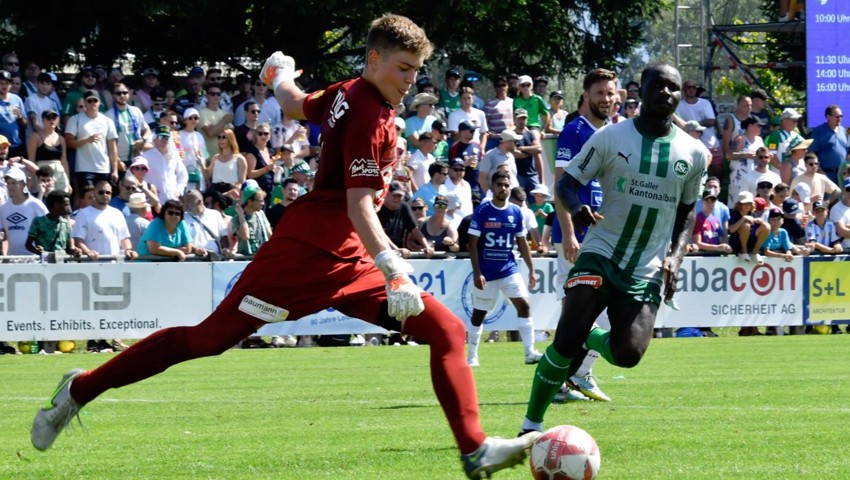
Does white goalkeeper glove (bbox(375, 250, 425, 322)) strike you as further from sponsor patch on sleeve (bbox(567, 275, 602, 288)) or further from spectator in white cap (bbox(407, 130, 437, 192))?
spectator in white cap (bbox(407, 130, 437, 192))

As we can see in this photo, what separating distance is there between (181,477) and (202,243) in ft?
40.7

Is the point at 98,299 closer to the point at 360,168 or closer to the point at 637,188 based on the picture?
the point at 637,188

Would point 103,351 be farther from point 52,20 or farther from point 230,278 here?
point 52,20

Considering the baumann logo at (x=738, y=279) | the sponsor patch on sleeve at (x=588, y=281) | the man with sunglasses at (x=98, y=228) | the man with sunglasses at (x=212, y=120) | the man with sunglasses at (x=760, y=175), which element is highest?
the man with sunglasses at (x=212, y=120)

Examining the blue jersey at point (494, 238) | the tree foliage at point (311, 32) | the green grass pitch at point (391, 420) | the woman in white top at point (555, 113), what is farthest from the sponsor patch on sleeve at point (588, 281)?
the tree foliage at point (311, 32)

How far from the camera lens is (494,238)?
52.7 ft

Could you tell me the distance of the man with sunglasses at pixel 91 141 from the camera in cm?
1914

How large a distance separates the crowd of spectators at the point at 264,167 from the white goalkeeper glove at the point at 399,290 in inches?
450

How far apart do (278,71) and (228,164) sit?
42.8 feet

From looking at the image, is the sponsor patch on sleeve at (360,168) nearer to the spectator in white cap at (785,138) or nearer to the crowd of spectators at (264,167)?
the crowd of spectators at (264,167)

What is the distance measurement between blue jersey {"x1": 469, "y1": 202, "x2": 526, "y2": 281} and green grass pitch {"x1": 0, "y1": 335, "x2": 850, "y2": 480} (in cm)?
111

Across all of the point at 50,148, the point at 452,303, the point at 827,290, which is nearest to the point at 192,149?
the point at 50,148

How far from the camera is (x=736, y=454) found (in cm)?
756

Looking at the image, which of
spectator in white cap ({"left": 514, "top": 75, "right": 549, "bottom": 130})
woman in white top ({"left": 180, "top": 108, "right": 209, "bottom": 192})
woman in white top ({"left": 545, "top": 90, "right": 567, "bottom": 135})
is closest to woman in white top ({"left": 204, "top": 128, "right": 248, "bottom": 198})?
woman in white top ({"left": 180, "top": 108, "right": 209, "bottom": 192})
